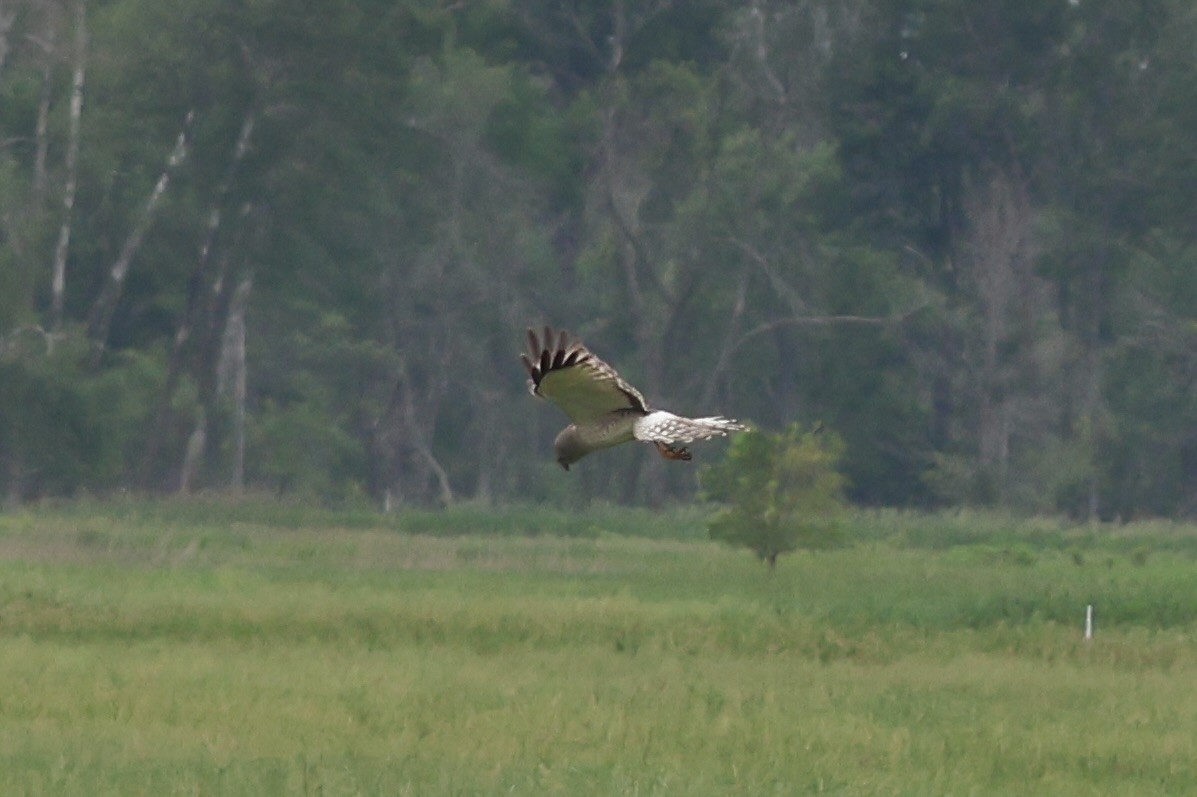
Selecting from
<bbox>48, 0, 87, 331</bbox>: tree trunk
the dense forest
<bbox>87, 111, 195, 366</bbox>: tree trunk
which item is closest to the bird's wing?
<bbox>48, 0, 87, 331</bbox>: tree trunk

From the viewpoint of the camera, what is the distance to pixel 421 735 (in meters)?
18.1

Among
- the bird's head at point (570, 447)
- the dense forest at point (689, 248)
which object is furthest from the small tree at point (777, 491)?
the bird's head at point (570, 447)

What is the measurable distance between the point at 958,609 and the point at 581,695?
33.2 ft

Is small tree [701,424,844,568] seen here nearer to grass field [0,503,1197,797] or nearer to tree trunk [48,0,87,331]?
grass field [0,503,1197,797]

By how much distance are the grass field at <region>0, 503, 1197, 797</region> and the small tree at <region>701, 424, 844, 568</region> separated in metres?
0.62

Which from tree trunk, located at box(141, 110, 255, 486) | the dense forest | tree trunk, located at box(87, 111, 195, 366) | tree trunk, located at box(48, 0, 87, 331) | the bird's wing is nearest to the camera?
the bird's wing

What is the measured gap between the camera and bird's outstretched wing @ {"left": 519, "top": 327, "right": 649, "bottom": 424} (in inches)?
350

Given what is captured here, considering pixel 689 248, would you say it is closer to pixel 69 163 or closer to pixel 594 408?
pixel 69 163

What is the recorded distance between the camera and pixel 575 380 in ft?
29.3

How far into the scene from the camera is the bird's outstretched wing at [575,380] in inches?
350

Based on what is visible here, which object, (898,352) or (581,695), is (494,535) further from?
(581,695)

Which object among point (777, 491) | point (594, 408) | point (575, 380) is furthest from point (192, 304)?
point (575, 380)

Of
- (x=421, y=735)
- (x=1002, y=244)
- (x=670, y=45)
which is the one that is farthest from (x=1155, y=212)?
(x=421, y=735)

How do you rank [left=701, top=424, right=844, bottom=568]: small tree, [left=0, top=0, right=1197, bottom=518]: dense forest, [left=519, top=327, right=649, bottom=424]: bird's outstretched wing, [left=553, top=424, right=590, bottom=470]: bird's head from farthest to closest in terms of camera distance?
[left=0, top=0, right=1197, bottom=518]: dense forest, [left=701, top=424, right=844, bottom=568]: small tree, [left=553, top=424, right=590, bottom=470]: bird's head, [left=519, top=327, right=649, bottom=424]: bird's outstretched wing
